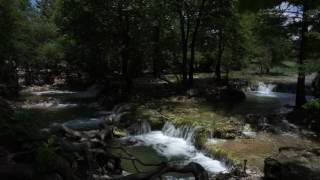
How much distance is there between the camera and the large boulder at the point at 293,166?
12.7 metres

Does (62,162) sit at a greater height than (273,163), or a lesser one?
greater

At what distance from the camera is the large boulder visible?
41.5ft

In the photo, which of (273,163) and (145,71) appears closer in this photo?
(273,163)

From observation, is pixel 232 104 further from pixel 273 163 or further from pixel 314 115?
pixel 273 163

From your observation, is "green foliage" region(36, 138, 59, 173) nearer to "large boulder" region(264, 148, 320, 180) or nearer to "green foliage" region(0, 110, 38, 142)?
"green foliage" region(0, 110, 38, 142)

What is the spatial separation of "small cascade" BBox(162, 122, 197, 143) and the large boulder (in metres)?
6.39

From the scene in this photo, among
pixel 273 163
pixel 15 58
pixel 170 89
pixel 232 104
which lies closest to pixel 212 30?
pixel 170 89

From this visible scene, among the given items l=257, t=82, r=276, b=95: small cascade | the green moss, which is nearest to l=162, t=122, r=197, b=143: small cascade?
the green moss

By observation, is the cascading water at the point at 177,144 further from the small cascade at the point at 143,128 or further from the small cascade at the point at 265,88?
the small cascade at the point at 265,88

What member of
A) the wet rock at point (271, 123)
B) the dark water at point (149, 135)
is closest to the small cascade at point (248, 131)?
the wet rock at point (271, 123)

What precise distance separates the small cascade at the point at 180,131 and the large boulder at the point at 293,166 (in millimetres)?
6394

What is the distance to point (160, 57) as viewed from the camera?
35.7 meters

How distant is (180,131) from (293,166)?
8.74 m

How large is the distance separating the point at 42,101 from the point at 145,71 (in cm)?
2125
